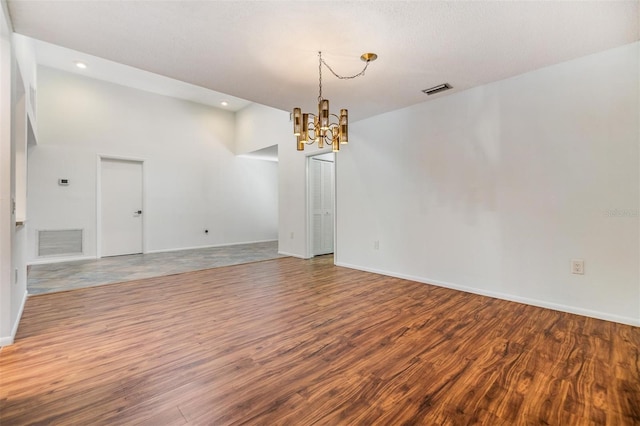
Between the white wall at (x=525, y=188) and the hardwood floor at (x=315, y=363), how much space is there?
1.31ft

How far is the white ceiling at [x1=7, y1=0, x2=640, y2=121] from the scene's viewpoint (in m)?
1.97

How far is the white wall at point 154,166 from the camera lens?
201 inches

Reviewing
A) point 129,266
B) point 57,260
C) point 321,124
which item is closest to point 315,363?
point 321,124

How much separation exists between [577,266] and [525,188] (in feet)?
2.84

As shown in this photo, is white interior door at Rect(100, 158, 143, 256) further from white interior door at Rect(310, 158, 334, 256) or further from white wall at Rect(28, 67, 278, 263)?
white interior door at Rect(310, 158, 334, 256)

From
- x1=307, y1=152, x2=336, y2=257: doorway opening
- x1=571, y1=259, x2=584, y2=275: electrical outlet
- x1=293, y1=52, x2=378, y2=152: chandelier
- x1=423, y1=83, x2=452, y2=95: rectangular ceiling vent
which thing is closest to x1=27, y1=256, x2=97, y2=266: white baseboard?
x1=307, y1=152, x2=336, y2=257: doorway opening

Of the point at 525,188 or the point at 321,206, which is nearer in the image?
the point at 525,188

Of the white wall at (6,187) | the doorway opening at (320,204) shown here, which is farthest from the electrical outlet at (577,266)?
the white wall at (6,187)

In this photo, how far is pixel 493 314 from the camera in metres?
2.66

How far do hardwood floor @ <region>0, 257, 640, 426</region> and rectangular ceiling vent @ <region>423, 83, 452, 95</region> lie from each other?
7.93 feet

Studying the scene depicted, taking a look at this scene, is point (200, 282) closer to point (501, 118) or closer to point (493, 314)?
point (493, 314)

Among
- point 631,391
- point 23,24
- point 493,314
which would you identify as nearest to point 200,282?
point 23,24

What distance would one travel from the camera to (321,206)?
19.3ft

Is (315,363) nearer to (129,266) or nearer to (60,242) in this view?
(129,266)
